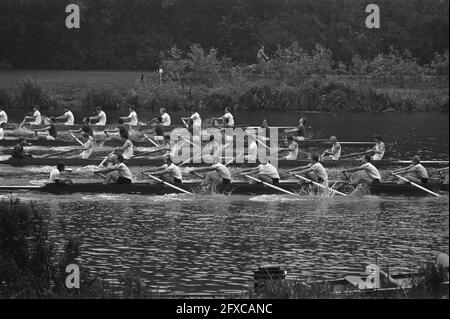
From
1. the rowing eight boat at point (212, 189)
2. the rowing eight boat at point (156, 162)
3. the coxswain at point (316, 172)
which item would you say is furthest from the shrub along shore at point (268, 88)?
the coxswain at point (316, 172)

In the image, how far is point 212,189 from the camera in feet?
90.6

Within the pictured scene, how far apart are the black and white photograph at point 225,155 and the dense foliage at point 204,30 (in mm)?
123

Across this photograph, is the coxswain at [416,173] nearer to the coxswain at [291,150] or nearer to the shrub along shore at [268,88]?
the coxswain at [291,150]

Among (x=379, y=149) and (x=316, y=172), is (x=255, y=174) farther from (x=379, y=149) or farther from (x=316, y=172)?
(x=379, y=149)

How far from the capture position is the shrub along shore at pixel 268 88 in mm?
54000

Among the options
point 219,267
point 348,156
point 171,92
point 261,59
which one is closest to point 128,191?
point 219,267

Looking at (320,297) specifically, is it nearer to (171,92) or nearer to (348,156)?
(348,156)

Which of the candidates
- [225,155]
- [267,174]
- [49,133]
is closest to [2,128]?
[49,133]

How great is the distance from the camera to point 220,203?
26844 mm

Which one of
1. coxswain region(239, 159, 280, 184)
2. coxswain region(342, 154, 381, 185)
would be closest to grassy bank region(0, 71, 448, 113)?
coxswain region(342, 154, 381, 185)

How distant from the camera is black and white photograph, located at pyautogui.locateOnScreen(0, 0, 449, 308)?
1803 cm

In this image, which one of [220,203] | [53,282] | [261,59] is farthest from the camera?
[261,59]
